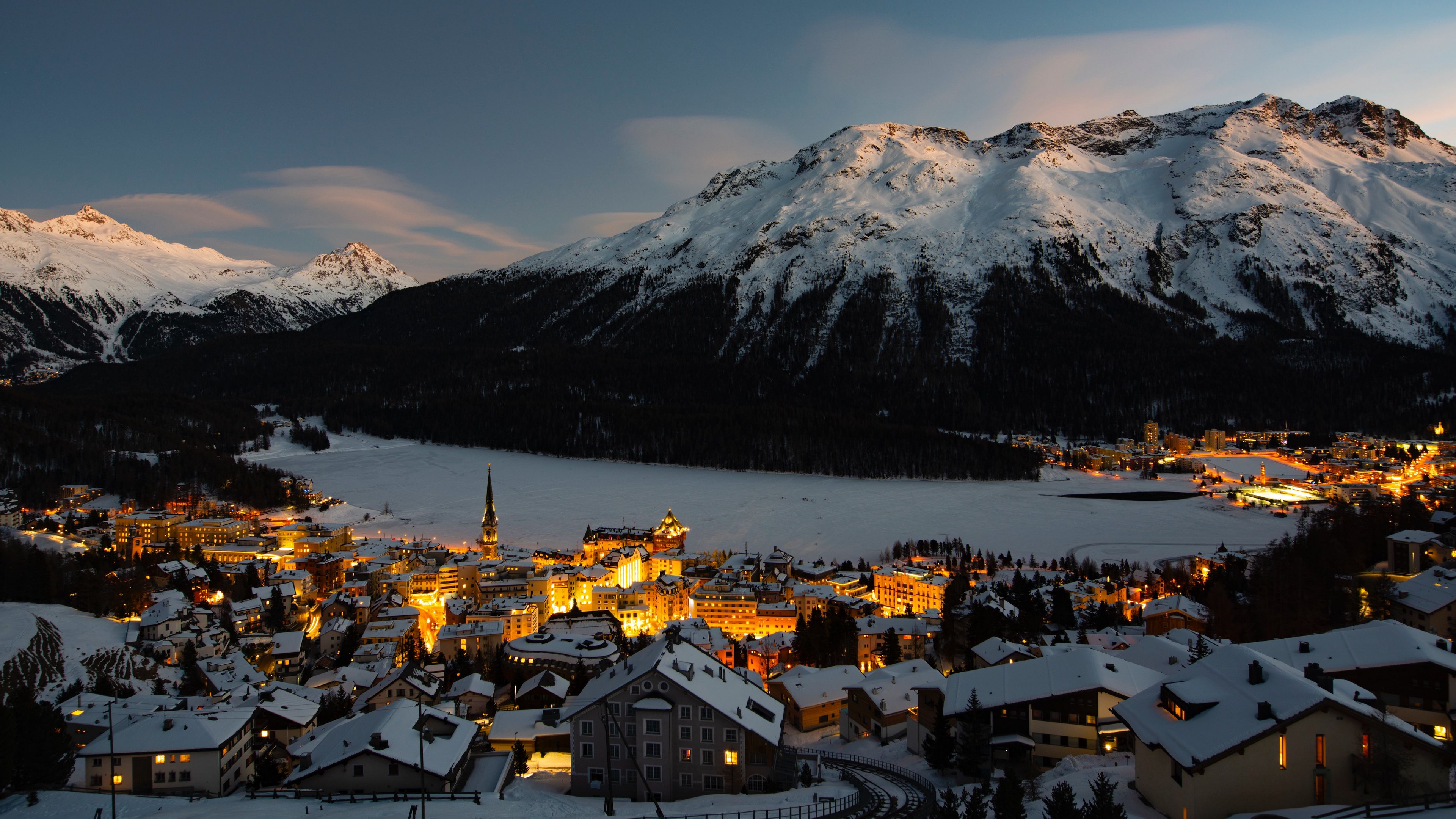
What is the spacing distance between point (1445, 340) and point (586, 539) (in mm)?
192574

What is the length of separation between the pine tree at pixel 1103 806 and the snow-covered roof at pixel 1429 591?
983 inches

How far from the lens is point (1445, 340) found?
180 m

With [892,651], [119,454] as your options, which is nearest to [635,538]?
[892,651]

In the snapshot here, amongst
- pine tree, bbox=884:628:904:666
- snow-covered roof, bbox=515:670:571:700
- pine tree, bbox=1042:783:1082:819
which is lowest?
pine tree, bbox=884:628:904:666

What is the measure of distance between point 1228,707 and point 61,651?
1843 inches

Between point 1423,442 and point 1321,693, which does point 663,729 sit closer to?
point 1321,693

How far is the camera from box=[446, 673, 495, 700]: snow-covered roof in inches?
1453

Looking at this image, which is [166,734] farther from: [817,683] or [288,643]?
[817,683]

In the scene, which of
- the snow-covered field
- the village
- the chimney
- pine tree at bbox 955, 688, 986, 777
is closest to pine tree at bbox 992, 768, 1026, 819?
the village

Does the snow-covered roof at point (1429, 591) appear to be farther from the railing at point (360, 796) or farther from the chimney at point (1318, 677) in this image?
the railing at point (360, 796)

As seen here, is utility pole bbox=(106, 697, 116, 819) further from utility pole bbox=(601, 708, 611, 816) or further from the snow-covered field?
the snow-covered field

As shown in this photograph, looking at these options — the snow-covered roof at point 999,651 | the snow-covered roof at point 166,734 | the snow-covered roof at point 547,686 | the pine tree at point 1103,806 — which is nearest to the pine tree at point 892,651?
the snow-covered roof at point 999,651

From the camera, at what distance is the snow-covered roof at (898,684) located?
31.2m

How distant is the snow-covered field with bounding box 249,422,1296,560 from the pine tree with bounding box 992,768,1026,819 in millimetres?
54856
